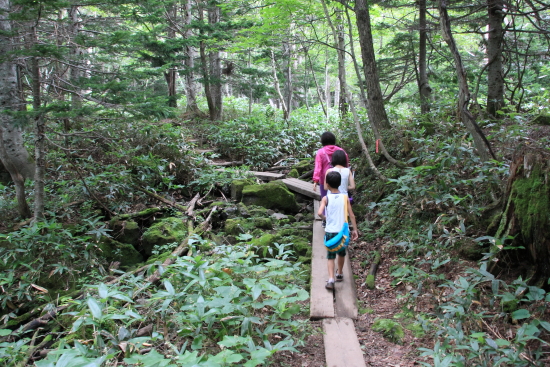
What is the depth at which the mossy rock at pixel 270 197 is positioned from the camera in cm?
870

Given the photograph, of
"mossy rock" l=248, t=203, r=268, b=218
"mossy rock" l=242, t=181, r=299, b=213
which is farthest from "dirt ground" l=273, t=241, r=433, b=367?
"mossy rock" l=242, t=181, r=299, b=213

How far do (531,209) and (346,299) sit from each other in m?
2.33

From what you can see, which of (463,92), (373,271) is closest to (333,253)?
(373,271)

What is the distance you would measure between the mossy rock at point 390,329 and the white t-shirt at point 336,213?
1.26 metres

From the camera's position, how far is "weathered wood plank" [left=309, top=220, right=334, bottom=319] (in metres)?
4.18

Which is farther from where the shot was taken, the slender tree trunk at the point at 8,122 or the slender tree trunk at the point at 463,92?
the slender tree trunk at the point at 8,122

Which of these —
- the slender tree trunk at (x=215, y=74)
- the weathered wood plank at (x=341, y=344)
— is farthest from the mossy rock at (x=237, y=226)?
the slender tree trunk at (x=215, y=74)

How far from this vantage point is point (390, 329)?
13.0 feet

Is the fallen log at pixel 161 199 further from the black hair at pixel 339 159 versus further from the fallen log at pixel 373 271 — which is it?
the fallen log at pixel 373 271

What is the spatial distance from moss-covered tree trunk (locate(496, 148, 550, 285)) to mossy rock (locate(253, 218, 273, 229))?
426 centimetres

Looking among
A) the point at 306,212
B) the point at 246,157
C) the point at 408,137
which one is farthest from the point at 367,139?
the point at 246,157

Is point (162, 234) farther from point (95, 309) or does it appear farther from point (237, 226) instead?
point (95, 309)

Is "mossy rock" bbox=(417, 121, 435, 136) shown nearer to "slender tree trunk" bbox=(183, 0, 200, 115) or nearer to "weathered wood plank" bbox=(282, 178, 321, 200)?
"weathered wood plank" bbox=(282, 178, 321, 200)

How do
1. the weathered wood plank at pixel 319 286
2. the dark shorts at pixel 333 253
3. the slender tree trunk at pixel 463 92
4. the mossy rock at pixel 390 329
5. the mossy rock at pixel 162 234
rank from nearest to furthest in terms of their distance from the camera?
the mossy rock at pixel 390 329 → the weathered wood plank at pixel 319 286 → the dark shorts at pixel 333 253 → the slender tree trunk at pixel 463 92 → the mossy rock at pixel 162 234
